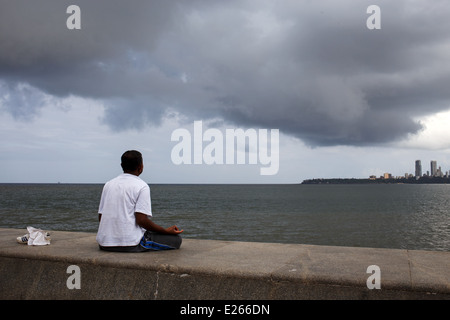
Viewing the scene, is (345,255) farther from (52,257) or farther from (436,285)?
(52,257)

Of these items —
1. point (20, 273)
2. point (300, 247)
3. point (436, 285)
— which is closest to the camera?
point (436, 285)

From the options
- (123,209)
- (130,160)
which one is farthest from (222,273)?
(130,160)

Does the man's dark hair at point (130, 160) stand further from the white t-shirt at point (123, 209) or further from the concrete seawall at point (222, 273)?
the concrete seawall at point (222, 273)

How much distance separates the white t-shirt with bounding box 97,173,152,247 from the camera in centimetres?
466

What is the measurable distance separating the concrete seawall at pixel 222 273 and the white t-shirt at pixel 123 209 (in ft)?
0.73

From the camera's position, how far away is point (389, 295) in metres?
3.35

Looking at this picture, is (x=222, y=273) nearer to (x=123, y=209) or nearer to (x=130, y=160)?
(x=123, y=209)

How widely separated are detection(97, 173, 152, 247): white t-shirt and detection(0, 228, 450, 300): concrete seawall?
0.22 meters

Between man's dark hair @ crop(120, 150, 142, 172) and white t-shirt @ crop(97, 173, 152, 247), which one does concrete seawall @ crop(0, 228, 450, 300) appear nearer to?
white t-shirt @ crop(97, 173, 152, 247)

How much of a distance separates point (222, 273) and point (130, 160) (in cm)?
197

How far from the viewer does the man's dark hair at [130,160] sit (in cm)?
488

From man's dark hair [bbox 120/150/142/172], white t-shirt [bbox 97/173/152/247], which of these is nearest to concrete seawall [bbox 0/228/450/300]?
white t-shirt [bbox 97/173/152/247]
